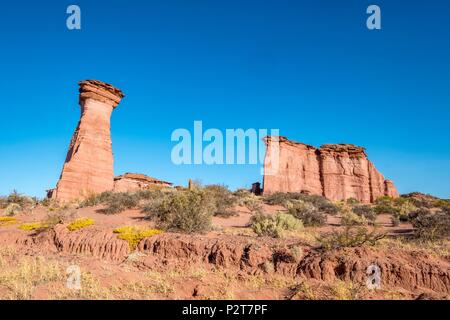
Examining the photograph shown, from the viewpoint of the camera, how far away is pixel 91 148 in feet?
95.0

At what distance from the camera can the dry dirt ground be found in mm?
5848

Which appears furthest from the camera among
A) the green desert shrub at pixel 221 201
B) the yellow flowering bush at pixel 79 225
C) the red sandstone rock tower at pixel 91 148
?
the red sandstone rock tower at pixel 91 148

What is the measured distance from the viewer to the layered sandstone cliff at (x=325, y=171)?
149 feet

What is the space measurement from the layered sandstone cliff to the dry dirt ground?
36.4m

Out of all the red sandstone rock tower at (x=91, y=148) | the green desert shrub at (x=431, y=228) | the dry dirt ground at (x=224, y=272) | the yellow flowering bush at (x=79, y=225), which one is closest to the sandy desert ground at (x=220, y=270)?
the dry dirt ground at (x=224, y=272)

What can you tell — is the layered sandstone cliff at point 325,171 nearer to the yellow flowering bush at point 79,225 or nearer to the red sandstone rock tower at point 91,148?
the red sandstone rock tower at point 91,148

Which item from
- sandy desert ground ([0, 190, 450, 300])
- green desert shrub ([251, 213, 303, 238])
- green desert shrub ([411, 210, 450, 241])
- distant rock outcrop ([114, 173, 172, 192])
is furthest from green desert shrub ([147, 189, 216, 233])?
distant rock outcrop ([114, 173, 172, 192])

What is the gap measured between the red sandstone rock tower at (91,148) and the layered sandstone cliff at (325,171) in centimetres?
2199

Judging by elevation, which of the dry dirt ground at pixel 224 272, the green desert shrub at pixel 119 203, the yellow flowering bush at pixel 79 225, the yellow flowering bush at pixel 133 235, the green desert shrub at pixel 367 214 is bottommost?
the dry dirt ground at pixel 224 272

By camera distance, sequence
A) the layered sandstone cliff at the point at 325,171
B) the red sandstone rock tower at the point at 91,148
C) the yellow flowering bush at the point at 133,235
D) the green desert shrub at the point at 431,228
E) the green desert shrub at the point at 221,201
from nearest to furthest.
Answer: the yellow flowering bush at the point at 133,235, the green desert shrub at the point at 431,228, the green desert shrub at the point at 221,201, the red sandstone rock tower at the point at 91,148, the layered sandstone cliff at the point at 325,171

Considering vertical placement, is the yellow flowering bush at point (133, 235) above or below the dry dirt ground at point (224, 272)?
above
